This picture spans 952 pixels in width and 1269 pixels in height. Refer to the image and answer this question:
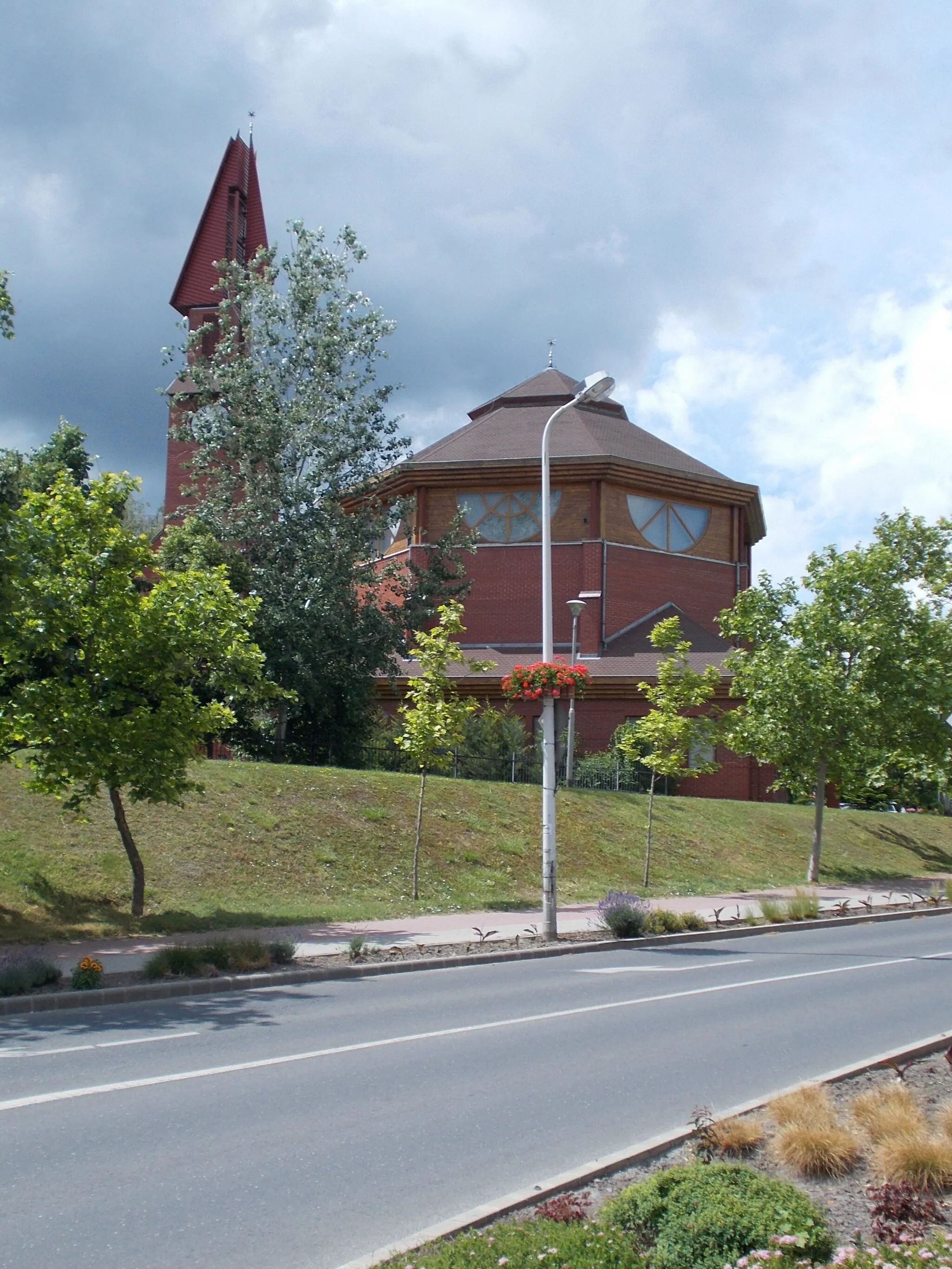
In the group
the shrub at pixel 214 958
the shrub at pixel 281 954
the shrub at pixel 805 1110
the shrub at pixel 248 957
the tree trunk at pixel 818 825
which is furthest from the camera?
the tree trunk at pixel 818 825

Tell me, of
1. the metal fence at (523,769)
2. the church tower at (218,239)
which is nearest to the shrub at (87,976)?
the metal fence at (523,769)

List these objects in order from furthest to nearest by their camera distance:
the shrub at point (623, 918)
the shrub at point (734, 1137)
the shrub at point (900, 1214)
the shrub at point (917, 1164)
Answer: the shrub at point (623, 918) → the shrub at point (734, 1137) → the shrub at point (917, 1164) → the shrub at point (900, 1214)

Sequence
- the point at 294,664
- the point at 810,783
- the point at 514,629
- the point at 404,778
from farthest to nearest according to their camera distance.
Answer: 1. the point at 514,629
2. the point at 810,783
3. the point at 294,664
4. the point at 404,778

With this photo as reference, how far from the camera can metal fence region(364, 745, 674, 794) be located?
3038cm

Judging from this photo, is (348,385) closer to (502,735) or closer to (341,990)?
(502,735)

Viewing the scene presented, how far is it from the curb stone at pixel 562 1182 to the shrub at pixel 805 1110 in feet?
0.74

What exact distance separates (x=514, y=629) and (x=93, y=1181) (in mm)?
36444

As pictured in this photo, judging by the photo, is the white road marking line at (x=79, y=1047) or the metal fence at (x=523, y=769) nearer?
the white road marking line at (x=79, y=1047)

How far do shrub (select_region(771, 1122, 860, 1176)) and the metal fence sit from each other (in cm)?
2164

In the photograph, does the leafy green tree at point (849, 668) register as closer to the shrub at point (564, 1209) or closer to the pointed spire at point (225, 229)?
the shrub at point (564, 1209)

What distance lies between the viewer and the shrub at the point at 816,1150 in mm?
5582

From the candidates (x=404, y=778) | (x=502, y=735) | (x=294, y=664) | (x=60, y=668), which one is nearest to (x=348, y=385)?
(x=294, y=664)

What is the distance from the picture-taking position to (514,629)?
41.6 metres

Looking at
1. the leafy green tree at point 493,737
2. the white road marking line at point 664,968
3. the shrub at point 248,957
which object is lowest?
the white road marking line at point 664,968
